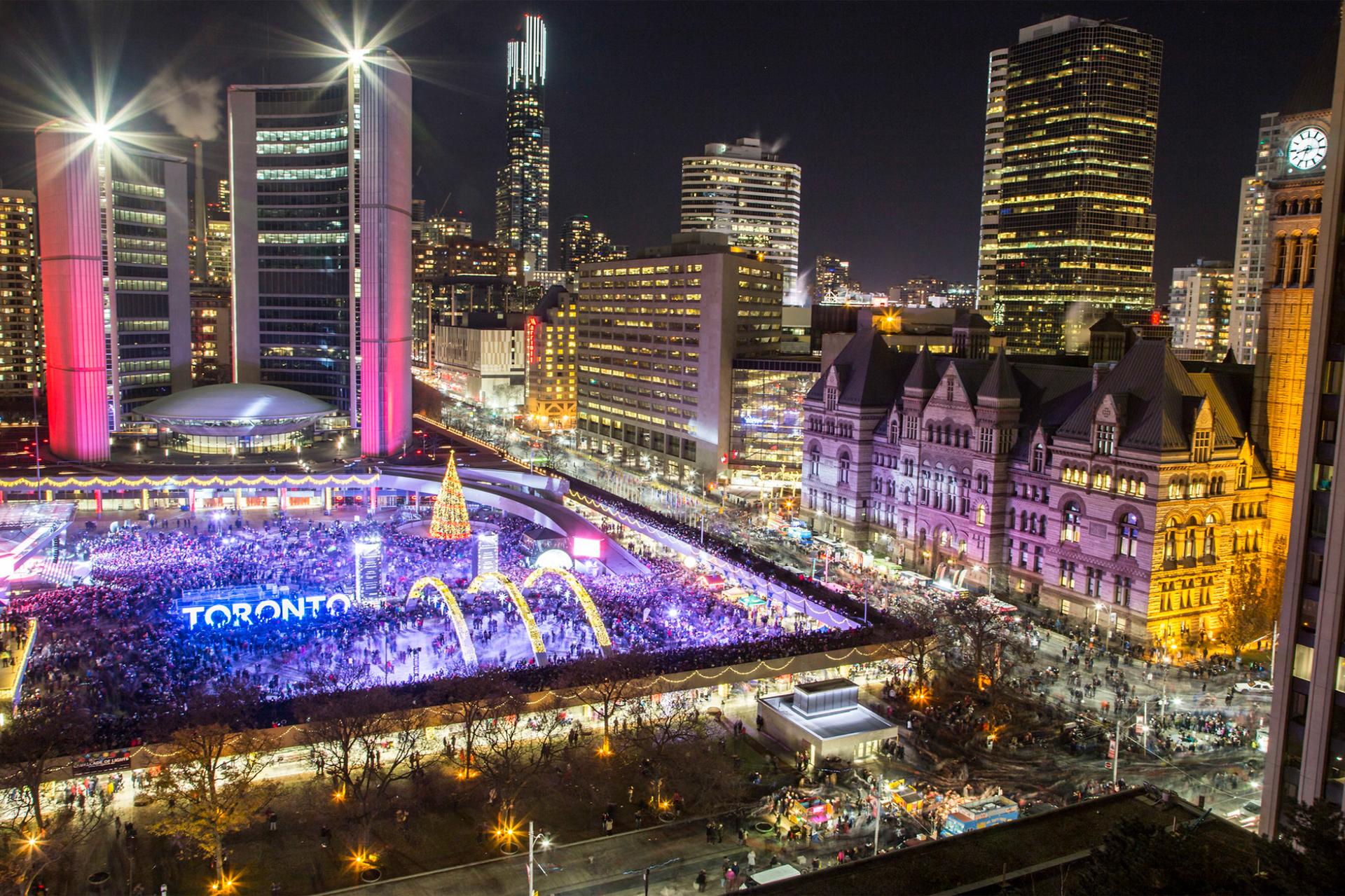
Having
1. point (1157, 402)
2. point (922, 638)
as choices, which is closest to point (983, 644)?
point (922, 638)

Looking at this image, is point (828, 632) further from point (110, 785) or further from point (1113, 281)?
point (1113, 281)

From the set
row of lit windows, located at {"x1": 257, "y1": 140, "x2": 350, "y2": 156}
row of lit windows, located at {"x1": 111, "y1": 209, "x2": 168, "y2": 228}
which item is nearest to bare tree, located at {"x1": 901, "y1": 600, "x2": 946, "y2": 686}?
row of lit windows, located at {"x1": 257, "y1": 140, "x2": 350, "y2": 156}

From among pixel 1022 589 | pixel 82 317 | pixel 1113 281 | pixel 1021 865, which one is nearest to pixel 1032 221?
pixel 1113 281

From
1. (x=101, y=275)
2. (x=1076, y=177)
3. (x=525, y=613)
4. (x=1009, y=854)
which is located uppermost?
(x=1076, y=177)

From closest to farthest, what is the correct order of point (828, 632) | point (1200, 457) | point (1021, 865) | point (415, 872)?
point (1021, 865) → point (415, 872) → point (828, 632) → point (1200, 457)

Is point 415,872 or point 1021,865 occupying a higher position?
point 1021,865

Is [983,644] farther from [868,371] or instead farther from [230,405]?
[230,405]
